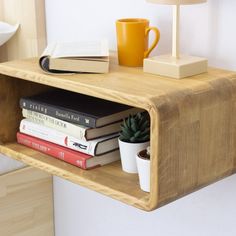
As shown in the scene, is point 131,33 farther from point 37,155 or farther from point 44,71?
point 37,155

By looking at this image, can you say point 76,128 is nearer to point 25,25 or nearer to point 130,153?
point 130,153

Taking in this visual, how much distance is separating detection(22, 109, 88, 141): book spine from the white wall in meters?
Answer: 0.30

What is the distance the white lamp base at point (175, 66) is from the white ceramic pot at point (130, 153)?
0.15m

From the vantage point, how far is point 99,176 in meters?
1.20

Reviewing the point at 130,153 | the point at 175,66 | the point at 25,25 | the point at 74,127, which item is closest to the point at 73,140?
the point at 74,127

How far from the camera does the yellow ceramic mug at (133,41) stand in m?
1.25

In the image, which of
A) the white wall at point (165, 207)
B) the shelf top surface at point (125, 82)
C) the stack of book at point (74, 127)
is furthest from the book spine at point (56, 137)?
the white wall at point (165, 207)

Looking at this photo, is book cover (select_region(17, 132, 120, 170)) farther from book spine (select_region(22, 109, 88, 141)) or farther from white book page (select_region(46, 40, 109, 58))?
white book page (select_region(46, 40, 109, 58))

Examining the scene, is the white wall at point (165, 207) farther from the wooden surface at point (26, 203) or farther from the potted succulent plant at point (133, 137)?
the potted succulent plant at point (133, 137)

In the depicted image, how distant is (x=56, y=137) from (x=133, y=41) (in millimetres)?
274

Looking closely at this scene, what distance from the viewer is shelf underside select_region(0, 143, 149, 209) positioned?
1.10 m

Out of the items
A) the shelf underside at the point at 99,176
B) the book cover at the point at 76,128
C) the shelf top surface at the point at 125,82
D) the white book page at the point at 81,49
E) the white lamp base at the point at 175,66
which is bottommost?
the shelf underside at the point at 99,176

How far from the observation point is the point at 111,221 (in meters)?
1.67

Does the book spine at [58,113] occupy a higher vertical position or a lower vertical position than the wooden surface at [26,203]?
higher
